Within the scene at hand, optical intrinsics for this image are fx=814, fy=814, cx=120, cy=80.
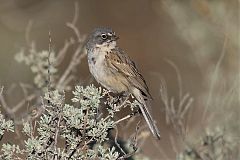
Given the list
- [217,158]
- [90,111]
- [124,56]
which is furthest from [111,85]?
[90,111]

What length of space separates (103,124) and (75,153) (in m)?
0.30

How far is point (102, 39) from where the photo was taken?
8078mm

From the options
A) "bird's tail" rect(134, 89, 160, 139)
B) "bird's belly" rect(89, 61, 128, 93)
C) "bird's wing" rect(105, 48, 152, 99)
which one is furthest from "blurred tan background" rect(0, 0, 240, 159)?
"bird's tail" rect(134, 89, 160, 139)

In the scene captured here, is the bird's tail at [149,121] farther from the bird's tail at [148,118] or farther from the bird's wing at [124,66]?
the bird's wing at [124,66]

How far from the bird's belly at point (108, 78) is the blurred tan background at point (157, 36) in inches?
5.8

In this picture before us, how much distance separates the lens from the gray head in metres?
8.09

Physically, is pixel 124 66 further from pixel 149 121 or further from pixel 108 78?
pixel 149 121

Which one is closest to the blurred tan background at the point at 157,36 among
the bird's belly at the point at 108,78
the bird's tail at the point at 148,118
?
the bird's belly at the point at 108,78

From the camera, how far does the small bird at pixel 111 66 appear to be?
8.00 meters

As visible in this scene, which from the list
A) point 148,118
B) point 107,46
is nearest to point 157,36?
point 107,46

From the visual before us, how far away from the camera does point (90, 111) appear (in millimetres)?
6000

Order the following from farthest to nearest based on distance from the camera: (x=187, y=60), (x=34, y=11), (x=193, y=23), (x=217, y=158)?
1. (x=34, y=11)
2. (x=187, y=60)
3. (x=193, y=23)
4. (x=217, y=158)

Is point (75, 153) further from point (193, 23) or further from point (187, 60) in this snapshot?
point (187, 60)

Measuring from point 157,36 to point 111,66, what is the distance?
9982 mm
